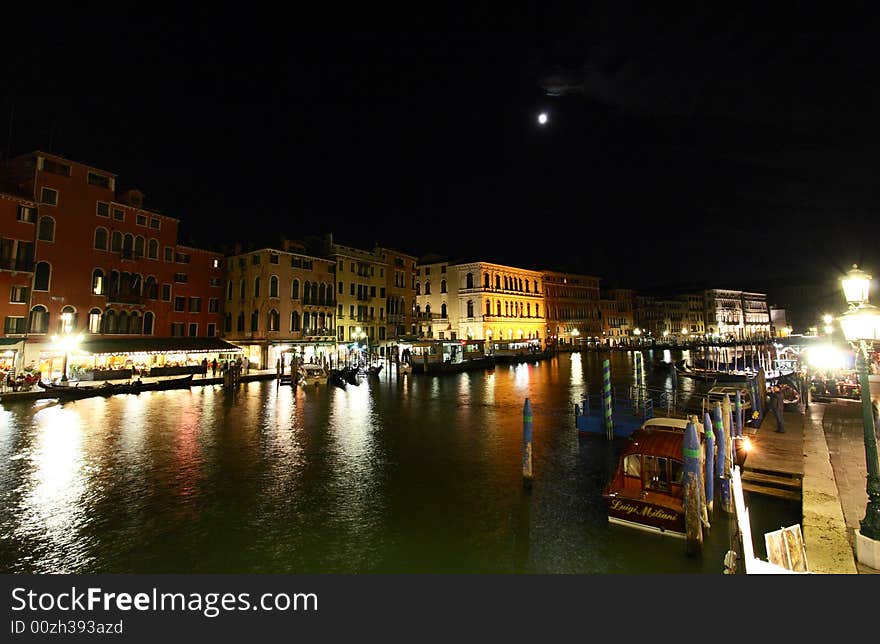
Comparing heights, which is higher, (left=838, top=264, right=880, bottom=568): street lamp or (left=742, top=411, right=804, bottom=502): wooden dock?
(left=838, top=264, right=880, bottom=568): street lamp

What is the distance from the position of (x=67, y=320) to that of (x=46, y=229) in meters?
6.27

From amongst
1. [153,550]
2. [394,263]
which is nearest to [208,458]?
[153,550]

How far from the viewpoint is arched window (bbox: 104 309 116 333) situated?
98.6ft

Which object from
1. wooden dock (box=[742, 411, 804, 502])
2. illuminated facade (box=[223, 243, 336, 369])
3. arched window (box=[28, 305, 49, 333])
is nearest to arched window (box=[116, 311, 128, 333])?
arched window (box=[28, 305, 49, 333])

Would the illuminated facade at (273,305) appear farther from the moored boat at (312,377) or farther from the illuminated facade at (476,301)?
the illuminated facade at (476,301)

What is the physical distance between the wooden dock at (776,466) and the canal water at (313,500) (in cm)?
52

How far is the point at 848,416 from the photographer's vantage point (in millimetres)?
15305

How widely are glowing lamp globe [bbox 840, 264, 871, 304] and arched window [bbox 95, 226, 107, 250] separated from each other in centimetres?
3755

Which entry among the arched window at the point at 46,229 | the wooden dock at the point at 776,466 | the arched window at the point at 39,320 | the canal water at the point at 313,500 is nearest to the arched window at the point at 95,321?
the arched window at the point at 39,320

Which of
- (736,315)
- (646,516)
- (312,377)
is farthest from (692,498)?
(736,315)

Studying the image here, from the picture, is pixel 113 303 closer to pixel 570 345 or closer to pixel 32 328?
pixel 32 328

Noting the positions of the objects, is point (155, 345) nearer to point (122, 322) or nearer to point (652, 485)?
point (122, 322)

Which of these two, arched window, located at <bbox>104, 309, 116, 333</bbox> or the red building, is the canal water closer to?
the red building

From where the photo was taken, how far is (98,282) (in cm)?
2956
